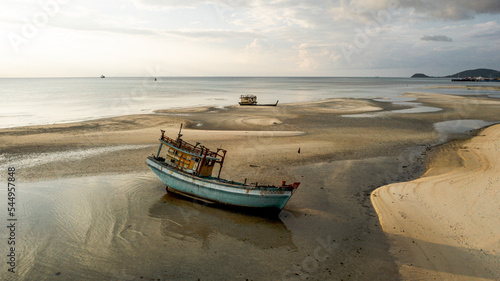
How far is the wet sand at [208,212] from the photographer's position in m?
10.4

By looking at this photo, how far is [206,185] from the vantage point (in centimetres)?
1468

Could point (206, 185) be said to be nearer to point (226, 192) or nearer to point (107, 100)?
point (226, 192)

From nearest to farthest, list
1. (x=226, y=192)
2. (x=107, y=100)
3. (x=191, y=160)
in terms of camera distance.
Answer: (x=226, y=192), (x=191, y=160), (x=107, y=100)

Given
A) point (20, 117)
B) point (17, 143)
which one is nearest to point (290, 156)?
point (17, 143)

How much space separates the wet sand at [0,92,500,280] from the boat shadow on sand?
0.05 meters

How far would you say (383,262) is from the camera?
10.6 metres

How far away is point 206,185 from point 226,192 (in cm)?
120

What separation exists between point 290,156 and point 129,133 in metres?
18.2

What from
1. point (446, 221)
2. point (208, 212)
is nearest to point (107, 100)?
point (208, 212)

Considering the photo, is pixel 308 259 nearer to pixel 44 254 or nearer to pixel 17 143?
pixel 44 254

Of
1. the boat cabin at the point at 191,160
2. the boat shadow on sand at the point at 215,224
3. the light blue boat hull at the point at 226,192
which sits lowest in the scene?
the boat shadow on sand at the point at 215,224

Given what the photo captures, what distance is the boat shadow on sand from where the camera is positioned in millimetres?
12289

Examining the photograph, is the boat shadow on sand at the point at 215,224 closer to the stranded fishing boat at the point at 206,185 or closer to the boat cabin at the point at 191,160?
the stranded fishing boat at the point at 206,185

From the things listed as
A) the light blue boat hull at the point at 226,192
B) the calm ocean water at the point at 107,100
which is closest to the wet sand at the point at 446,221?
Result: the light blue boat hull at the point at 226,192
